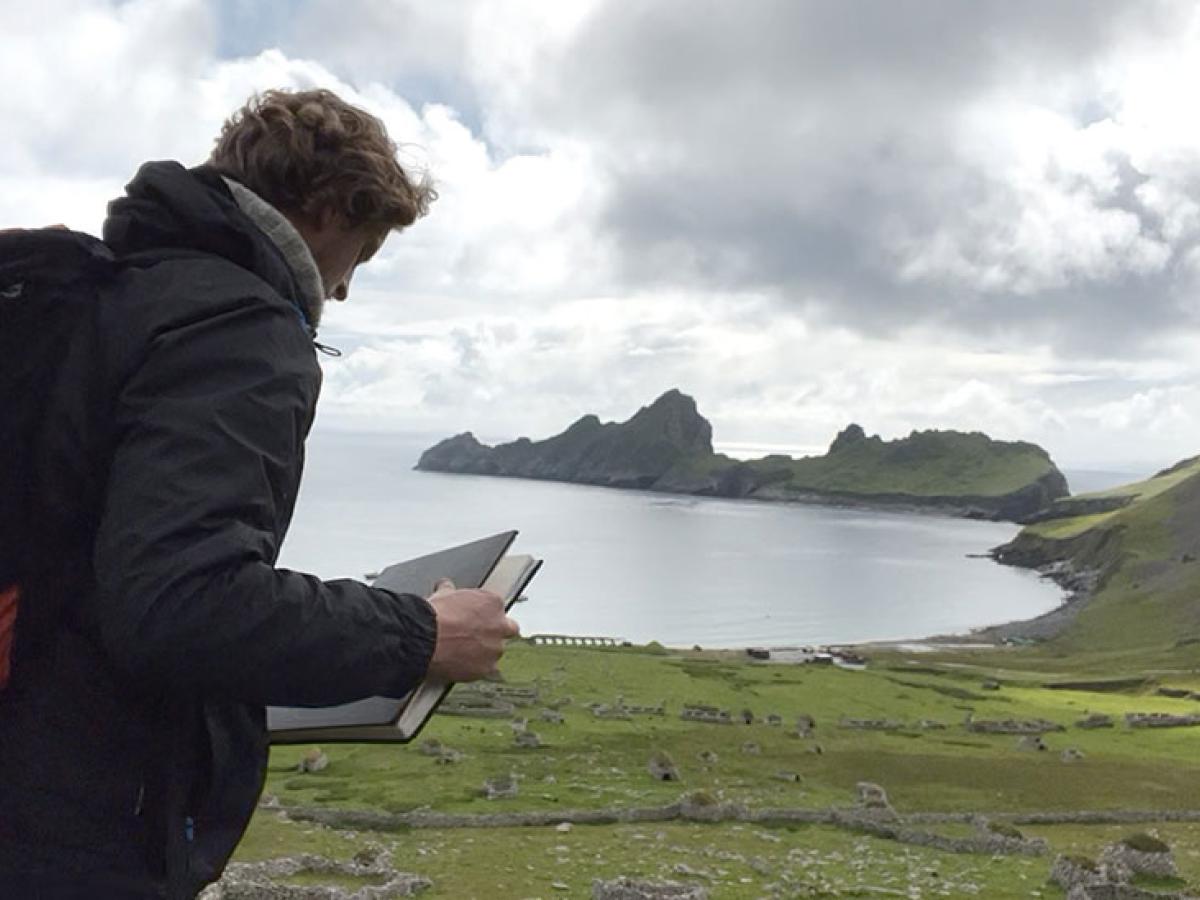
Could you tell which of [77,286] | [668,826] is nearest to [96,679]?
[77,286]

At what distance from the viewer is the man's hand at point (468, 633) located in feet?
11.4

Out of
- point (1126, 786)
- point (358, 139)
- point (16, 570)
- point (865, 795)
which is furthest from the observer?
point (1126, 786)

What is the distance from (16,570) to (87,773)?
60 cm

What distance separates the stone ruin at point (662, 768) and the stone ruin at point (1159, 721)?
32.2 metres

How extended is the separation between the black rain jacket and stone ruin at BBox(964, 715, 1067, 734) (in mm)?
60874

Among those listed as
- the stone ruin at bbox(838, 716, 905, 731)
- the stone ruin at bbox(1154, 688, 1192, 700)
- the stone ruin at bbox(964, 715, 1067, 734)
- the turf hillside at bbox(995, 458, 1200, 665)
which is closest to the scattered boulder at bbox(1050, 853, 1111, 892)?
the stone ruin at bbox(838, 716, 905, 731)

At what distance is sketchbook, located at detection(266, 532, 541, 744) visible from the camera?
364 cm

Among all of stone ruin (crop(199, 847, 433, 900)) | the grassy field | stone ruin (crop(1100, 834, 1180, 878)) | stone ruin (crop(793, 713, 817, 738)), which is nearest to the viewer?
stone ruin (crop(199, 847, 433, 900))

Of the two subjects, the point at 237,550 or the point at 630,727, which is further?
the point at 630,727

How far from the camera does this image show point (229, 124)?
154 inches

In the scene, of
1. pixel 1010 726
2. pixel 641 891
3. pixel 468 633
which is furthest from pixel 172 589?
pixel 1010 726

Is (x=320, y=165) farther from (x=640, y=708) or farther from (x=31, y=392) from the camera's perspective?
(x=640, y=708)

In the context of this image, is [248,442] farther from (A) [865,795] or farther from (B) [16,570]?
(A) [865,795]

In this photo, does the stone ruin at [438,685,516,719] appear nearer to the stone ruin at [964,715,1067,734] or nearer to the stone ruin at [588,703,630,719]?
the stone ruin at [588,703,630,719]
